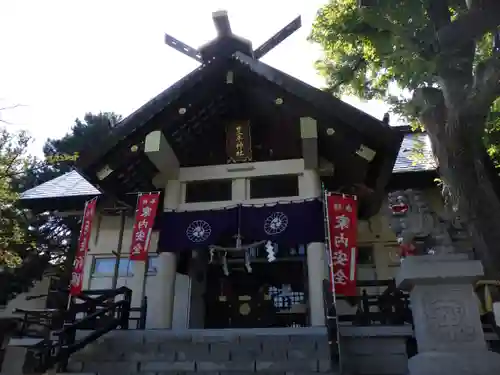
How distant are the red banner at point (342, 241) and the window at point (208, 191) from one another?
2869mm

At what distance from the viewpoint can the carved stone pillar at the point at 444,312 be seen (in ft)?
17.9

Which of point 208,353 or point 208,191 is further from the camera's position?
point 208,191

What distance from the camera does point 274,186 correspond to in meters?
11.6

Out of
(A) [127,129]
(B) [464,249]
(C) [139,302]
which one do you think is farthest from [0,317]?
(B) [464,249]

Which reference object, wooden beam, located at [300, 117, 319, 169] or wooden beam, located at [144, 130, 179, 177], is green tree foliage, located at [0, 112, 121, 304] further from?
wooden beam, located at [300, 117, 319, 169]

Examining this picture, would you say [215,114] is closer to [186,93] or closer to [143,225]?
[186,93]

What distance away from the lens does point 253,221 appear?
10.5m

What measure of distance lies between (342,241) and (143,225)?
4.78m

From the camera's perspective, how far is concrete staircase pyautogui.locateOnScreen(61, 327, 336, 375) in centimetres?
730

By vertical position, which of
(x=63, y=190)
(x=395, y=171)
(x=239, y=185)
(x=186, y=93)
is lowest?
(x=239, y=185)

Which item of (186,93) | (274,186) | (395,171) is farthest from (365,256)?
(186,93)

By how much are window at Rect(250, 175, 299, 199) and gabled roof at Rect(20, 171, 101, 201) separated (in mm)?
5183

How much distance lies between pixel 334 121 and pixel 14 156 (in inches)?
294

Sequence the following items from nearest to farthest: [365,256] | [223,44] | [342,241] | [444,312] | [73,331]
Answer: [444,312]
[73,331]
[342,241]
[223,44]
[365,256]
